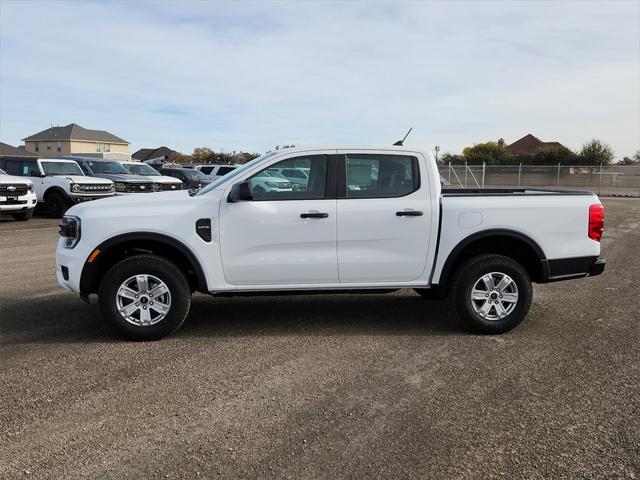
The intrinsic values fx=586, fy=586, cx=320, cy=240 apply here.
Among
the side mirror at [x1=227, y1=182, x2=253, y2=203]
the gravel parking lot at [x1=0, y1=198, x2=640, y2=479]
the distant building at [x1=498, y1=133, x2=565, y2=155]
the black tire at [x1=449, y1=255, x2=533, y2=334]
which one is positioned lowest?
the gravel parking lot at [x1=0, y1=198, x2=640, y2=479]

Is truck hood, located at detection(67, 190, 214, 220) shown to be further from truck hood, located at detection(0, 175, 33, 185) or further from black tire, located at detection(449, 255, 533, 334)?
truck hood, located at detection(0, 175, 33, 185)

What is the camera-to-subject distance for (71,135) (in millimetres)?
91812

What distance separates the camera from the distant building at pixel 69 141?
92.9 m

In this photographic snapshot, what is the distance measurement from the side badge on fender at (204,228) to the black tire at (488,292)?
2356mm

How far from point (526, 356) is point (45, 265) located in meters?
7.62

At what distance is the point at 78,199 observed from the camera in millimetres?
16703

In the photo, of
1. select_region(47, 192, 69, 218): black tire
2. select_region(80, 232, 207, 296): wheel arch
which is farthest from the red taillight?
select_region(47, 192, 69, 218): black tire

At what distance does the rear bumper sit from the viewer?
570cm

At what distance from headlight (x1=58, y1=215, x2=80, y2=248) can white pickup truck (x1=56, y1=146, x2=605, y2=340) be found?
0.7 inches

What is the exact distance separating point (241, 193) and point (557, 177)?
38.2 m

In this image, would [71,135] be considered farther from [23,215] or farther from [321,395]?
[321,395]

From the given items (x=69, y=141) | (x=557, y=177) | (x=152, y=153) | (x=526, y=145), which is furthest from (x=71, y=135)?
(x=557, y=177)

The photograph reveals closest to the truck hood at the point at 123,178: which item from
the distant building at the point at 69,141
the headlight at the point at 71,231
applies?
the headlight at the point at 71,231

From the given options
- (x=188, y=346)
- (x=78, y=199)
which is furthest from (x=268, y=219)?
(x=78, y=199)
